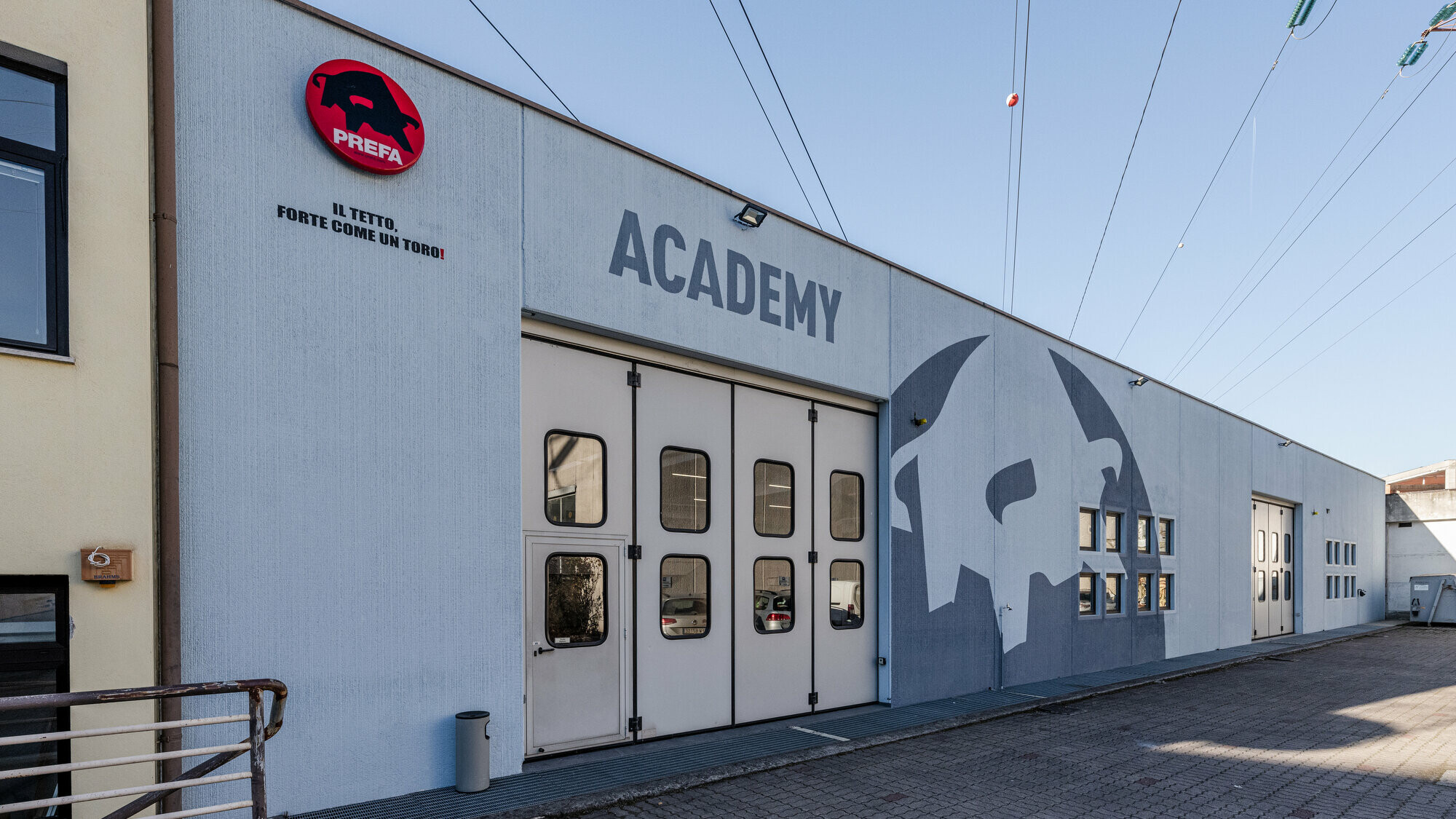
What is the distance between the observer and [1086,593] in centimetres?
1434

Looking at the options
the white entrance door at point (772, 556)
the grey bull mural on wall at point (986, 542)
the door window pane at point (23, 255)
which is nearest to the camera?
the door window pane at point (23, 255)

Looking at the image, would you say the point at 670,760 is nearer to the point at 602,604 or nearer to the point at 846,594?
the point at 602,604

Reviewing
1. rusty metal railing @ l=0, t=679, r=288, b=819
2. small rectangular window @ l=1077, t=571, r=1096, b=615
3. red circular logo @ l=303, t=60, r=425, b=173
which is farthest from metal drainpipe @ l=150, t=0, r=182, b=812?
small rectangular window @ l=1077, t=571, r=1096, b=615

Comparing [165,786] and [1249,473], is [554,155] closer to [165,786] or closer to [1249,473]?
[165,786]

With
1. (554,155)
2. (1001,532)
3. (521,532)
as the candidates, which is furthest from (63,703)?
(1001,532)

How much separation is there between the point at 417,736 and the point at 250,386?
2.69m

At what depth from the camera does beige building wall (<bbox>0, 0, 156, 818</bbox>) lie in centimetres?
466

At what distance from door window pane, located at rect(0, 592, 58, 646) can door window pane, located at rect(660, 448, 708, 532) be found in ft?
15.1

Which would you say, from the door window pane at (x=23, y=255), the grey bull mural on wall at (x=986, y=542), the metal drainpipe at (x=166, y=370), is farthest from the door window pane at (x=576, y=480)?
the grey bull mural on wall at (x=986, y=542)

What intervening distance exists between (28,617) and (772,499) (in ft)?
20.8

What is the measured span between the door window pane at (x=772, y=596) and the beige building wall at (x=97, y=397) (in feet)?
17.9

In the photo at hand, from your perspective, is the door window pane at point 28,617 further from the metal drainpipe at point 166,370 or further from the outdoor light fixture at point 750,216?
the outdoor light fixture at point 750,216

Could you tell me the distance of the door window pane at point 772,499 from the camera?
9.15 metres

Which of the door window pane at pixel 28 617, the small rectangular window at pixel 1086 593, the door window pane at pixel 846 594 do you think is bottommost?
the small rectangular window at pixel 1086 593
